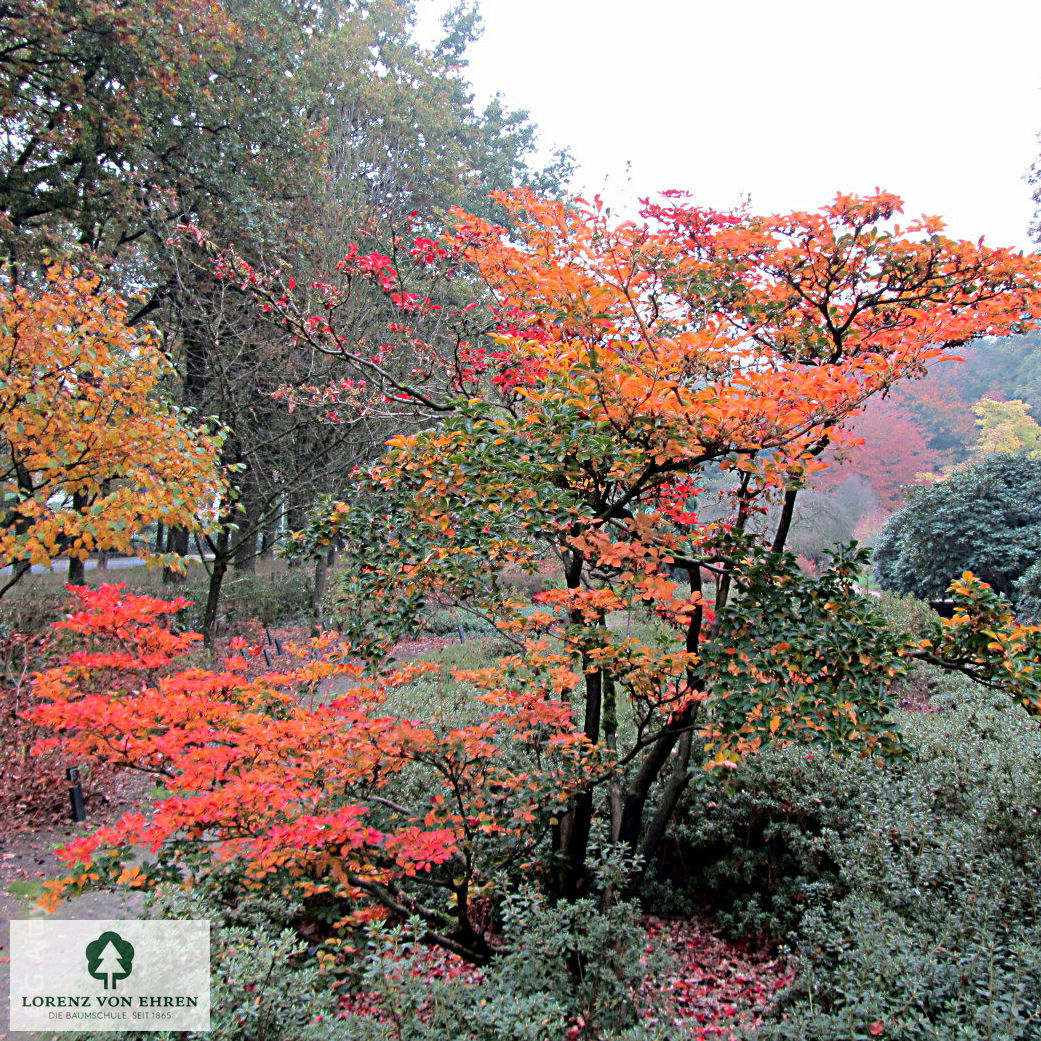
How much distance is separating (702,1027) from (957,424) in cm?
3251

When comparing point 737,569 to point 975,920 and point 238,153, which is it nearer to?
point 975,920

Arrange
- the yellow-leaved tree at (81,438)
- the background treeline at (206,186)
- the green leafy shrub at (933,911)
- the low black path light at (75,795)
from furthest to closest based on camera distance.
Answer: the background treeline at (206,186)
the low black path light at (75,795)
the yellow-leaved tree at (81,438)
the green leafy shrub at (933,911)

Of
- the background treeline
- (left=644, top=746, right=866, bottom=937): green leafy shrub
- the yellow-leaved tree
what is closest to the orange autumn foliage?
the yellow-leaved tree

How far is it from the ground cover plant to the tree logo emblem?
250mm

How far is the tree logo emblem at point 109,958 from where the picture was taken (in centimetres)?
253

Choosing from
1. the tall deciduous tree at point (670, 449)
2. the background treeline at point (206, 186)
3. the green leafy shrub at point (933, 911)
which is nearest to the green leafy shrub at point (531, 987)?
the tall deciduous tree at point (670, 449)

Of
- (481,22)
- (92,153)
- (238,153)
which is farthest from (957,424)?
(92,153)

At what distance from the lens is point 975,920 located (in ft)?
8.91

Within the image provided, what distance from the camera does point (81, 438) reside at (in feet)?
14.0

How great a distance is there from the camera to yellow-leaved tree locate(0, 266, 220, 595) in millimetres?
4012

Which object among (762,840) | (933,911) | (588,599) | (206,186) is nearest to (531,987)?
(588,599)

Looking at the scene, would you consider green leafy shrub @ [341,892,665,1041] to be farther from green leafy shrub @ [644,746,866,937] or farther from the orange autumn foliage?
green leafy shrub @ [644,746,866,937]

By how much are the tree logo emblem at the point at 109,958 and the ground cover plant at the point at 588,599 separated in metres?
0.25

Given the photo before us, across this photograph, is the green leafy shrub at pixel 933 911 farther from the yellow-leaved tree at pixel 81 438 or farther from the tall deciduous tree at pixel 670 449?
the yellow-leaved tree at pixel 81 438
